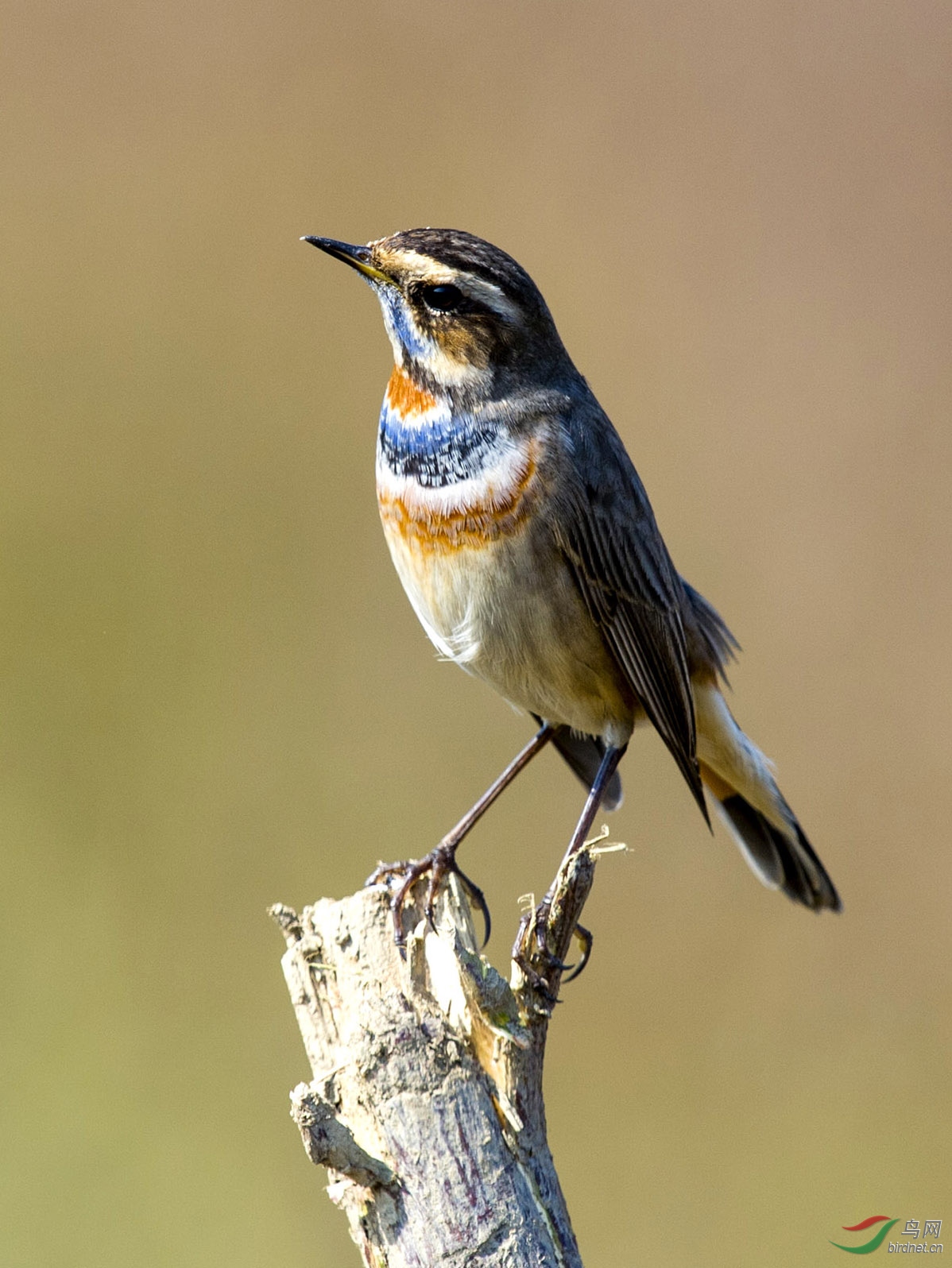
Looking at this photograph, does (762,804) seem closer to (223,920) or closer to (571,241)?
(223,920)

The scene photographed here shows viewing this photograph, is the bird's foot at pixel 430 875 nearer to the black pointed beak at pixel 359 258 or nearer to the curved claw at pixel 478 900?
the curved claw at pixel 478 900

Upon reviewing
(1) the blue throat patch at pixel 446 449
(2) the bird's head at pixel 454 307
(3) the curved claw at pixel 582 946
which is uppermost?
(2) the bird's head at pixel 454 307

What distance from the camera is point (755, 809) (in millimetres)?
4520

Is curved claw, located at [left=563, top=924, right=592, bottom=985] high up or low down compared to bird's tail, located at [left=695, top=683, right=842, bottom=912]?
down

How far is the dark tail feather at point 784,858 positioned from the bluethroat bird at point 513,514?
2.36 feet

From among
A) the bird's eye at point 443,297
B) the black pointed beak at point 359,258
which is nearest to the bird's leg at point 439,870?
the bird's eye at point 443,297

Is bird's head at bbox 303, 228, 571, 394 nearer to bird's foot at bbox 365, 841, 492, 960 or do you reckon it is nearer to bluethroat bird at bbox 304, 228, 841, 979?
bluethroat bird at bbox 304, 228, 841, 979

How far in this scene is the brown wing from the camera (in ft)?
11.8

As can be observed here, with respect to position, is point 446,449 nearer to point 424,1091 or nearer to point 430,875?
point 430,875

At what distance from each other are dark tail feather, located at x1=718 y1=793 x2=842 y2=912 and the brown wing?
26.6 inches

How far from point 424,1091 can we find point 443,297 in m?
1.99

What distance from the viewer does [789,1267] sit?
5.09 meters

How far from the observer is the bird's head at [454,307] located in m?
3.45
